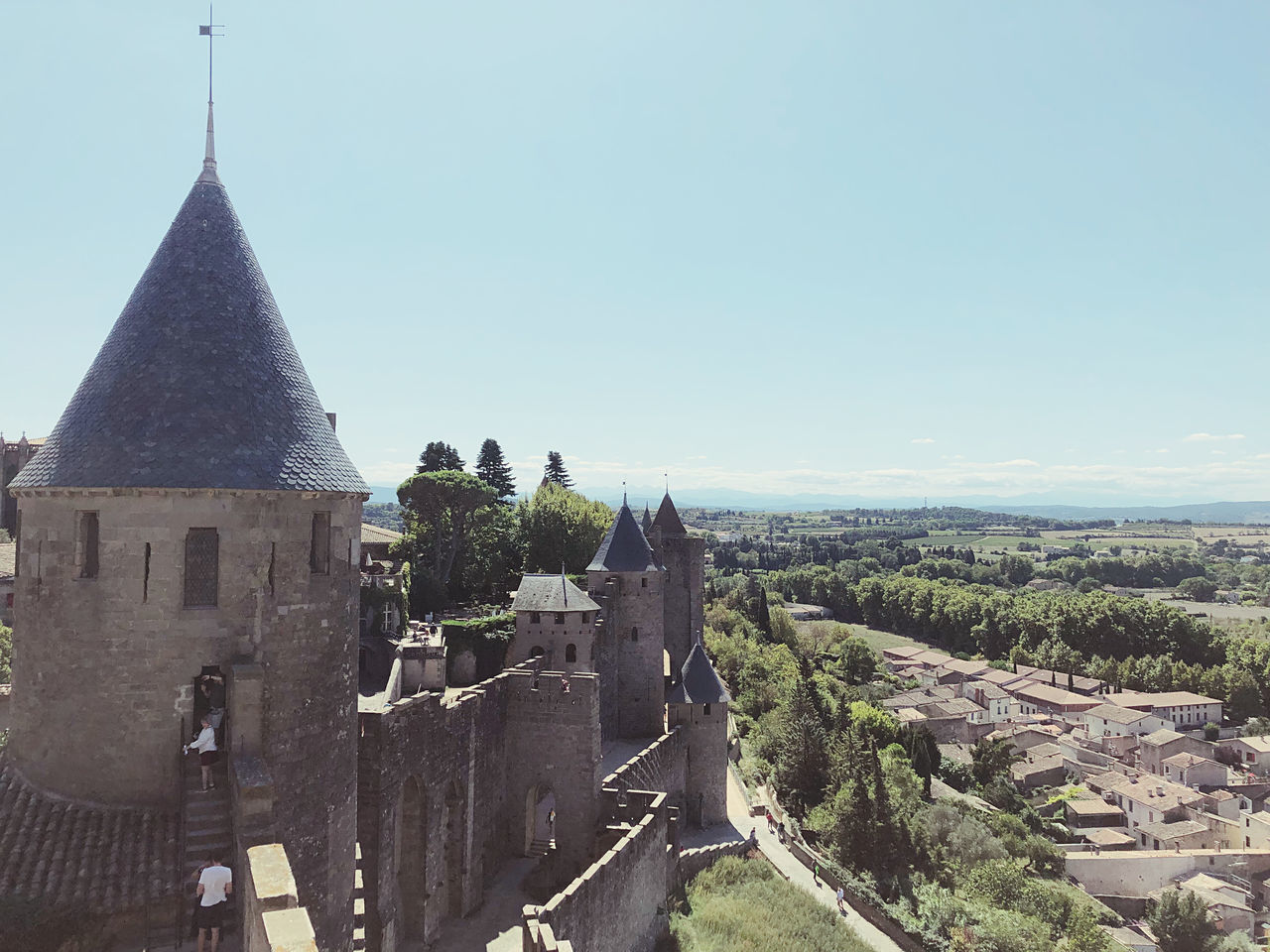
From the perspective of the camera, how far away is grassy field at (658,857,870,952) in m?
24.9

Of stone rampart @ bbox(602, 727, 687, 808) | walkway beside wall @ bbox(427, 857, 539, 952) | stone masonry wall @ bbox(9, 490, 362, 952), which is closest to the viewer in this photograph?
stone masonry wall @ bbox(9, 490, 362, 952)

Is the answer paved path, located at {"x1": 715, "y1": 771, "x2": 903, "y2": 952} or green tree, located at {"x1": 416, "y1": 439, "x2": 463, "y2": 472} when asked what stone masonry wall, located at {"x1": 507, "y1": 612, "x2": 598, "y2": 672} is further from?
green tree, located at {"x1": 416, "y1": 439, "x2": 463, "y2": 472}

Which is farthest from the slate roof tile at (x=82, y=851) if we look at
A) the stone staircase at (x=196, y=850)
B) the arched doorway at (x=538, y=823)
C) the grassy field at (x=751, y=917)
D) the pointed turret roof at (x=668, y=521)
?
the pointed turret roof at (x=668, y=521)

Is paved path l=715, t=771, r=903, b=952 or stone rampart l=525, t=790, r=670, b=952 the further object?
paved path l=715, t=771, r=903, b=952

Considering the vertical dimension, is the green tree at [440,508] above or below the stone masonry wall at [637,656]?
above

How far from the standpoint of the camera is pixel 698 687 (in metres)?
35.9

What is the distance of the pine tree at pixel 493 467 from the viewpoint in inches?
2813

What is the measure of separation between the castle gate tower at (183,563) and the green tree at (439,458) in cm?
5152

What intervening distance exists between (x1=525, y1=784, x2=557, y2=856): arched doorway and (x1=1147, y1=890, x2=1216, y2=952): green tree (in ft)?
135

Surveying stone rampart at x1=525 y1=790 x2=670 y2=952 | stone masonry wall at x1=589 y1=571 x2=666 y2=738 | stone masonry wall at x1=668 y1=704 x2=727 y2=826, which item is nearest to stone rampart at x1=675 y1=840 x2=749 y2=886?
stone masonry wall at x1=668 y1=704 x2=727 y2=826

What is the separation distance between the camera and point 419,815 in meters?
19.9

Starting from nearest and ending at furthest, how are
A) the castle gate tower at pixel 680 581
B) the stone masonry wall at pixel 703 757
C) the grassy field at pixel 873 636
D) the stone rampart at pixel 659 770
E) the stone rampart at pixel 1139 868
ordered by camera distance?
the stone rampart at pixel 659 770
the stone masonry wall at pixel 703 757
the castle gate tower at pixel 680 581
the stone rampart at pixel 1139 868
the grassy field at pixel 873 636

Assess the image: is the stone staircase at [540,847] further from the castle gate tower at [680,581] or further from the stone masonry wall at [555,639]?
the castle gate tower at [680,581]

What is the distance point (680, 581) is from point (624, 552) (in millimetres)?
8475
